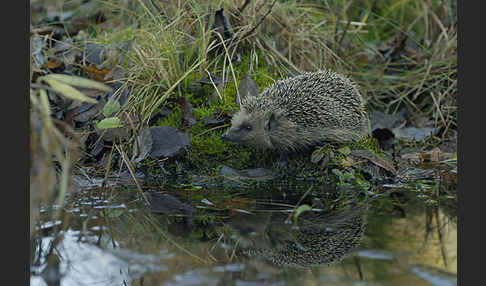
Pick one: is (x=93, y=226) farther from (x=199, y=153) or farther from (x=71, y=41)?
(x=71, y=41)

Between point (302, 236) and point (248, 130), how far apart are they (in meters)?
1.89

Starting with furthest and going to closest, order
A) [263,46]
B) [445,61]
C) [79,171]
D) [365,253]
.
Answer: [445,61]
[263,46]
[79,171]
[365,253]

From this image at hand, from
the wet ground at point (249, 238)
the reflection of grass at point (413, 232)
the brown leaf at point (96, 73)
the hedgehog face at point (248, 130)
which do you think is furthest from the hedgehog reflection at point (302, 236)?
the brown leaf at point (96, 73)

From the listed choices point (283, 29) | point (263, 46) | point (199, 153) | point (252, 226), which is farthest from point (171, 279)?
point (283, 29)

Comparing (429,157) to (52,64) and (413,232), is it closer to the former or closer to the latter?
(413,232)

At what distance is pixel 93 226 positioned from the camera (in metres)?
3.78

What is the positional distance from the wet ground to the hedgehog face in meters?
0.63

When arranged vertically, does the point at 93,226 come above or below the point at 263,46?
below

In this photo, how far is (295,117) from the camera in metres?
5.47

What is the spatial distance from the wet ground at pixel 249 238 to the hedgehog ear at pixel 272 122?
2.77ft

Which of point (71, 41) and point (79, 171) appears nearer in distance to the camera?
point (79, 171)

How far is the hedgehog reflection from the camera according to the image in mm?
3281

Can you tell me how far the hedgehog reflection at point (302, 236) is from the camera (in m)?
3.28

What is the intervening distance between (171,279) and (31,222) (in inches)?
47.4
